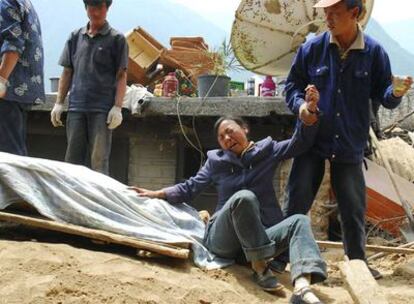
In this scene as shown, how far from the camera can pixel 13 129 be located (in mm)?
4500

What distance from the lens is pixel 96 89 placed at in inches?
195

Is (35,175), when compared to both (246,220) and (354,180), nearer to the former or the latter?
(246,220)

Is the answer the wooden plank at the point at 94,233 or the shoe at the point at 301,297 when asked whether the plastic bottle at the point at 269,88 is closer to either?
the wooden plank at the point at 94,233

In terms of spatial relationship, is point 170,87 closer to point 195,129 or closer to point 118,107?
point 195,129

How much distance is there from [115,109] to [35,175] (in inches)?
46.7

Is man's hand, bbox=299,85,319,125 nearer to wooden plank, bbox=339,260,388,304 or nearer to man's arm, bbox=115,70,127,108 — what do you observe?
wooden plank, bbox=339,260,388,304

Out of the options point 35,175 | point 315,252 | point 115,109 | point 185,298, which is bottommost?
point 185,298

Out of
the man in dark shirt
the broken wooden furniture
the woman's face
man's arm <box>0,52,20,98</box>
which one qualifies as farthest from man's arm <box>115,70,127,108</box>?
the broken wooden furniture

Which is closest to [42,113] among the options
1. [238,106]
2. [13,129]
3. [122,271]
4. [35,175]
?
[238,106]

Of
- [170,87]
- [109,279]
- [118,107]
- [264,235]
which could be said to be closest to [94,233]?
[109,279]

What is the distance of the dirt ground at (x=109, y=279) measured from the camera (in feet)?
10.1

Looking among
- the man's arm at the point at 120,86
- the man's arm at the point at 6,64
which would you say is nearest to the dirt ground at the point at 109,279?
the man's arm at the point at 6,64

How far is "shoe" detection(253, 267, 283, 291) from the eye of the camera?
3531 millimetres

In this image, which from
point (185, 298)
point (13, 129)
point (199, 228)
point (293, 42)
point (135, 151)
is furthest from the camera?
point (135, 151)
